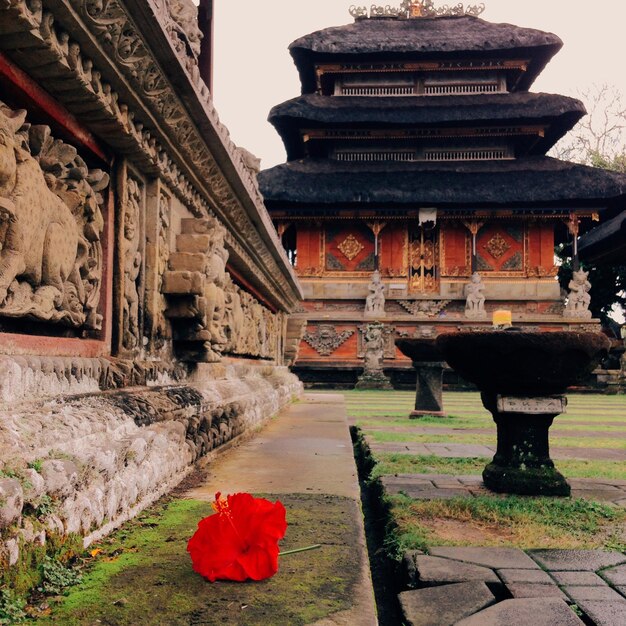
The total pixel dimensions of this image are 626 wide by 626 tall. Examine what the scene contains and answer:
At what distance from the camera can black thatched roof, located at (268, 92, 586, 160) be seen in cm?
2030

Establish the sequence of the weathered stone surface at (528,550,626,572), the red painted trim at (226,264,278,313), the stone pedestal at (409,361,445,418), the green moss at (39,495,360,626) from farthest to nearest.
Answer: the stone pedestal at (409,361,445,418) < the red painted trim at (226,264,278,313) < the weathered stone surface at (528,550,626,572) < the green moss at (39,495,360,626)

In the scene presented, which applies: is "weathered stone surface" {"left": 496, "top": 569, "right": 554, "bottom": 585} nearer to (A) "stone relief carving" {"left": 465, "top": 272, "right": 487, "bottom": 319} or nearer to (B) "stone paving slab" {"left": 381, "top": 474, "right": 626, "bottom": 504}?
(B) "stone paving slab" {"left": 381, "top": 474, "right": 626, "bottom": 504}

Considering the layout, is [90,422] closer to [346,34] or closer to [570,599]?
[570,599]

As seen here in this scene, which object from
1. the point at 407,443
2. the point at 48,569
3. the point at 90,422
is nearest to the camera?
the point at 48,569

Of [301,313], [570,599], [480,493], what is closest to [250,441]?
[480,493]

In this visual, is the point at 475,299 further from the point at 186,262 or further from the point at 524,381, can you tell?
the point at 186,262

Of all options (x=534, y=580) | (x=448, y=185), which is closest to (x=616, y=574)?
(x=534, y=580)

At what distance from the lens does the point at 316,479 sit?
319 cm

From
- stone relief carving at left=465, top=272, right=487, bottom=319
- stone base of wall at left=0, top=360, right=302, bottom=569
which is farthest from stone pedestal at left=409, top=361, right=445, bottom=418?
stone relief carving at left=465, top=272, right=487, bottom=319

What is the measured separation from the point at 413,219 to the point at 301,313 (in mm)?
8873

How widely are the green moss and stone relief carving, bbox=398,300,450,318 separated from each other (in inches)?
692

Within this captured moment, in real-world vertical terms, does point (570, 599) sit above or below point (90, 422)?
below

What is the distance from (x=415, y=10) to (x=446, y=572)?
26.2 metres

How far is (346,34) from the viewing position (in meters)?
22.4
